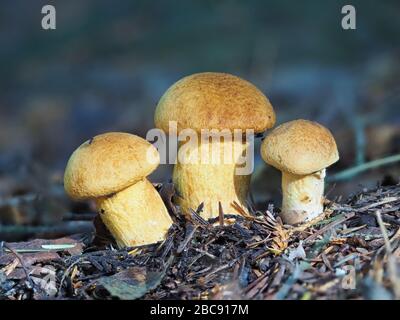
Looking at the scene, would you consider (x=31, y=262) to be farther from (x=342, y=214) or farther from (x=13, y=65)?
(x=13, y=65)

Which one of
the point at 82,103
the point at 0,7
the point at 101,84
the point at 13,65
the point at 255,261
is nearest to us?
the point at 255,261

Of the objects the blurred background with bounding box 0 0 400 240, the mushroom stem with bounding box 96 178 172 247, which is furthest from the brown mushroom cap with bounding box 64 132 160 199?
the blurred background with bounding box 0 0 400 240

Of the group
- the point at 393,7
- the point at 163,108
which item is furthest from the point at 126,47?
the point at 163,108

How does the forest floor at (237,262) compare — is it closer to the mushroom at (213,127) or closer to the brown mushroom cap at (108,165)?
the mushroom at (213,127)

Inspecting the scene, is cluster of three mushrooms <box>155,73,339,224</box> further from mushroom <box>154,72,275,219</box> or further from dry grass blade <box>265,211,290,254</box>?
dry grass blade <box>265,211,290,254</box>

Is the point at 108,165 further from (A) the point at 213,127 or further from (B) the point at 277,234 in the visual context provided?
(B) the point at 277,234

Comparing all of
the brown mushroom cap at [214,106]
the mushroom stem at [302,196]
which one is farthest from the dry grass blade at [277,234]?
the brown mushroom cap at [214,106]
